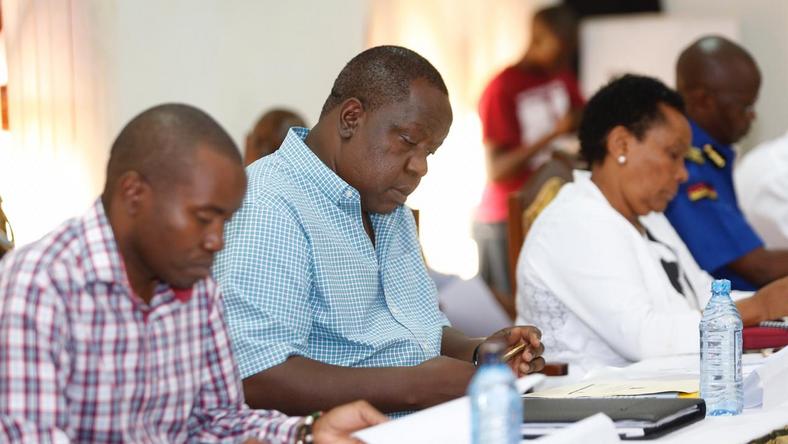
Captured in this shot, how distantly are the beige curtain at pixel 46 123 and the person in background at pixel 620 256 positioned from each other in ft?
4.07

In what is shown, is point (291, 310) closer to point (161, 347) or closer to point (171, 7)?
point (161, 347)

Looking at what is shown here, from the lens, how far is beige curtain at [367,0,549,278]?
5.81 metres

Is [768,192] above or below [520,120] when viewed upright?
below

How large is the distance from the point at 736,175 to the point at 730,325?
7.60 feet

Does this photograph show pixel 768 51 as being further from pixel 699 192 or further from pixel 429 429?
pixel 429 429

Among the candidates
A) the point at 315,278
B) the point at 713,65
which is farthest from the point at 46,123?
the point at 713,65

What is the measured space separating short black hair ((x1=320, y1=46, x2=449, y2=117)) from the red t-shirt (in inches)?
131

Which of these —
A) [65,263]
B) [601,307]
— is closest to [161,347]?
[65,263]

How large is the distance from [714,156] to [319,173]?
6.06ft

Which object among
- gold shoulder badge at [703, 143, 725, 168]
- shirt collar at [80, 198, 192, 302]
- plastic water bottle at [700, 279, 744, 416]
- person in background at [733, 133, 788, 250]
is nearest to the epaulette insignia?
gold shoulder badge at [703, 143, 725, 168]

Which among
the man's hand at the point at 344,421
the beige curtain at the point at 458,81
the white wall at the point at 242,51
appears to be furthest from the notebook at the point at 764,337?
the beige curtain at the point at 458,81

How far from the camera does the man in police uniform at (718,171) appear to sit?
3.35 meters

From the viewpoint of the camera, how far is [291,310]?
6.16 feet

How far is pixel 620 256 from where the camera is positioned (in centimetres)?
267
